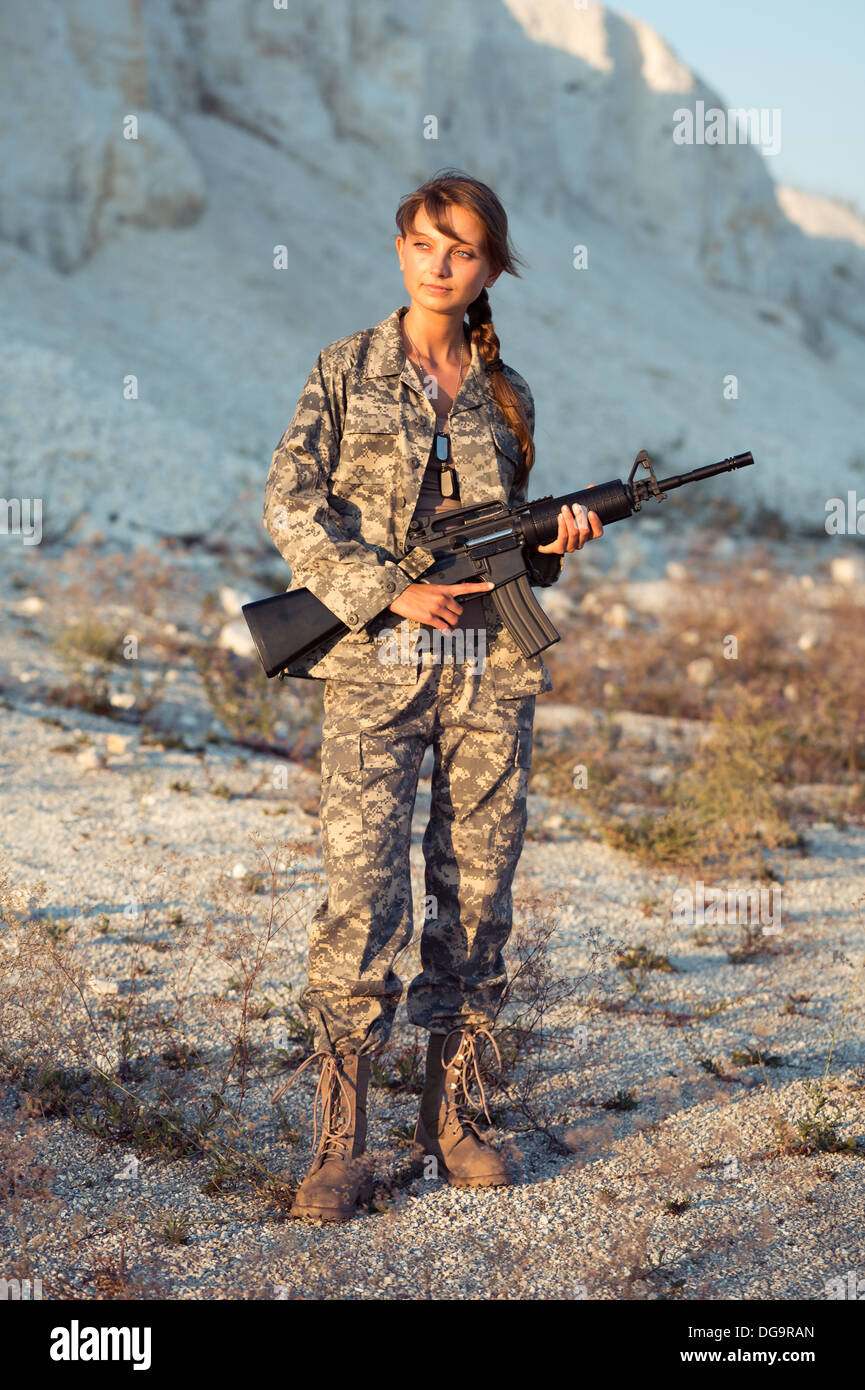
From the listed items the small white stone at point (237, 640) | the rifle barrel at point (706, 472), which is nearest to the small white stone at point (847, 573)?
the small white stone at point (237, 640)

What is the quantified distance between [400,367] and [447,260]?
0.24 meters

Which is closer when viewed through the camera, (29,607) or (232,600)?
(29,607)

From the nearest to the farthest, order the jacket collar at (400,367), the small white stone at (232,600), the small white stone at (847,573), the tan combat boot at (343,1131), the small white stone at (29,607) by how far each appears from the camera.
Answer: the tan combat boot at (343,1131) < the jacket collar at (400,367) < the small white stone at (29,607) < the small white stone at (232,600) < the small white stone at (847,573)

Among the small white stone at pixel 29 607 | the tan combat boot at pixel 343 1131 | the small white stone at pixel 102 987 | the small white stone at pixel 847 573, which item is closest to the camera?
the tan combat boot at pixel 343 1131

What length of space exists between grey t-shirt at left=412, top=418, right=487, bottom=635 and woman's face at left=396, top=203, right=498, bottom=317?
264 mm

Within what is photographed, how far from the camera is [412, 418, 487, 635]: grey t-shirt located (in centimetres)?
256

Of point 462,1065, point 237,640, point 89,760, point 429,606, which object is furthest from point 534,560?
point 237,640

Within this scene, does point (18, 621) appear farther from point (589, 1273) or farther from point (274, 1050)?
point (589, 1273)

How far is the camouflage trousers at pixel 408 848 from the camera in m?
2.44

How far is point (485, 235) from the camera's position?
2471 millimetres

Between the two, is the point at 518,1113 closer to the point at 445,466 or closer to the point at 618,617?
the point at 445,466

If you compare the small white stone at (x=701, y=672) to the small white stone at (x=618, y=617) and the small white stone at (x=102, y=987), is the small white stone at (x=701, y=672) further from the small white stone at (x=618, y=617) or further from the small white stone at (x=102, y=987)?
the small white stone at (x=102, y=987)

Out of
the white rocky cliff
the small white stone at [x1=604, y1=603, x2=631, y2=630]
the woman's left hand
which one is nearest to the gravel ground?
the woman's left hand
